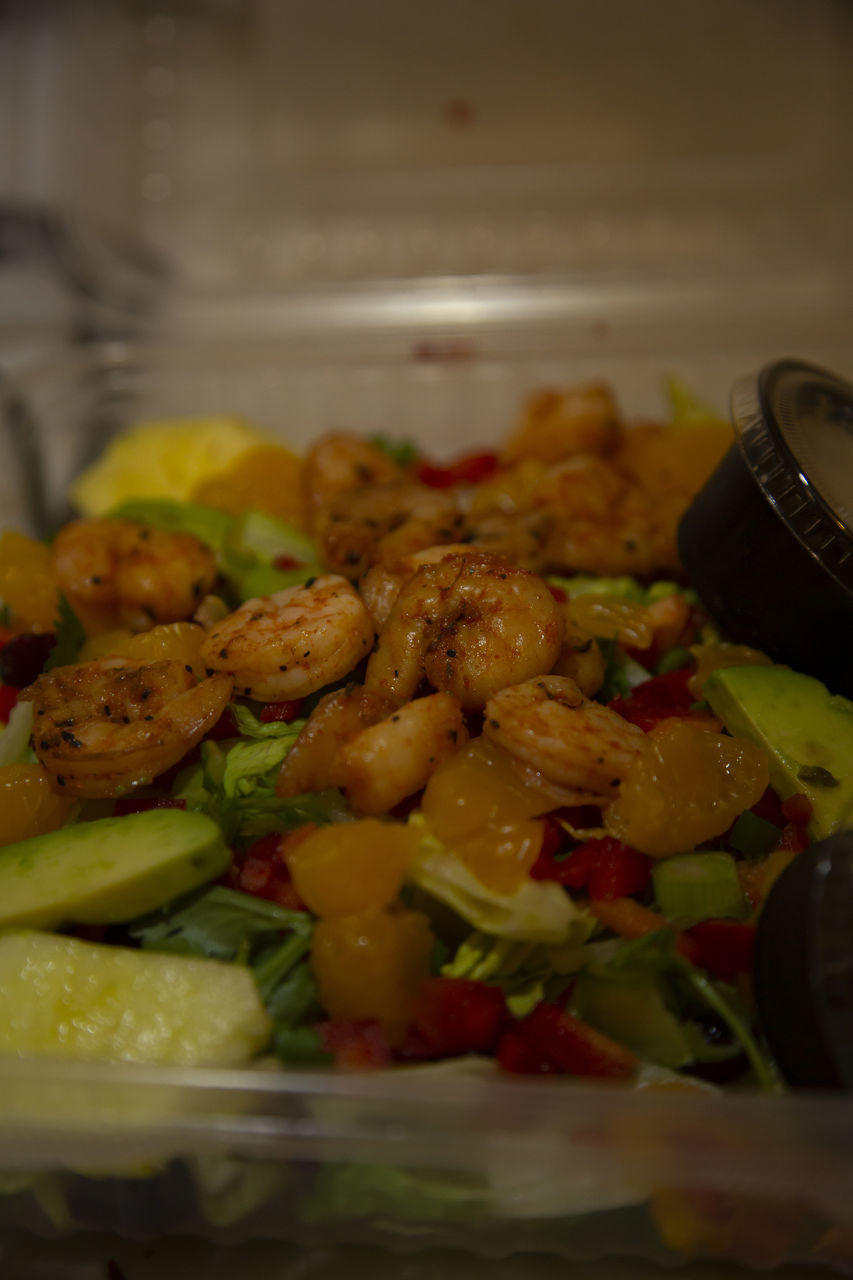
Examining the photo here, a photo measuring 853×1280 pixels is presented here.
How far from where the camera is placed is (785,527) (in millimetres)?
2055

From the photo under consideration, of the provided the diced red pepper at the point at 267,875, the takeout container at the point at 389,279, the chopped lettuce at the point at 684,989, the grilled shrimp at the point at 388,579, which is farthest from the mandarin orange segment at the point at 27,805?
the chopped lettuce at the point at 684,989

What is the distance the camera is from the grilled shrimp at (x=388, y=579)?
2.13m

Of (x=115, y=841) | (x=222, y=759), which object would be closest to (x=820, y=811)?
(x=222, y=759)

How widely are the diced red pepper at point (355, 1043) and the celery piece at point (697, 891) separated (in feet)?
1.93

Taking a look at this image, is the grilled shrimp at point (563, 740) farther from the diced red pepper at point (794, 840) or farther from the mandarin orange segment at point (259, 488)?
the mandarin orange segment at point (259, 488)

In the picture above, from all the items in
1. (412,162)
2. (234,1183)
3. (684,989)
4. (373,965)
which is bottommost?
(234,1183)

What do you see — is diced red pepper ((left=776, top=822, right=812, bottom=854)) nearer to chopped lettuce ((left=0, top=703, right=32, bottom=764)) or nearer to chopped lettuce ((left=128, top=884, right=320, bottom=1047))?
chopped lettuce ((left=128, top=884, right=320, bottom=1047))

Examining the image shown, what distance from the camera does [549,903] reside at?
1.75 metres

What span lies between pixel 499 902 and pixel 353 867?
0.27 m

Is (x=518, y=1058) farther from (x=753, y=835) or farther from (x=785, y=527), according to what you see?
(x=785, y=527)

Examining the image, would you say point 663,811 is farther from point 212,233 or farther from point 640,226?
point 212,233

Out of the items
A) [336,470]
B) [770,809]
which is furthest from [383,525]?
[770,809]

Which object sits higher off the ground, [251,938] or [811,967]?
[811,967]

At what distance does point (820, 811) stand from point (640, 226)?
307cm
